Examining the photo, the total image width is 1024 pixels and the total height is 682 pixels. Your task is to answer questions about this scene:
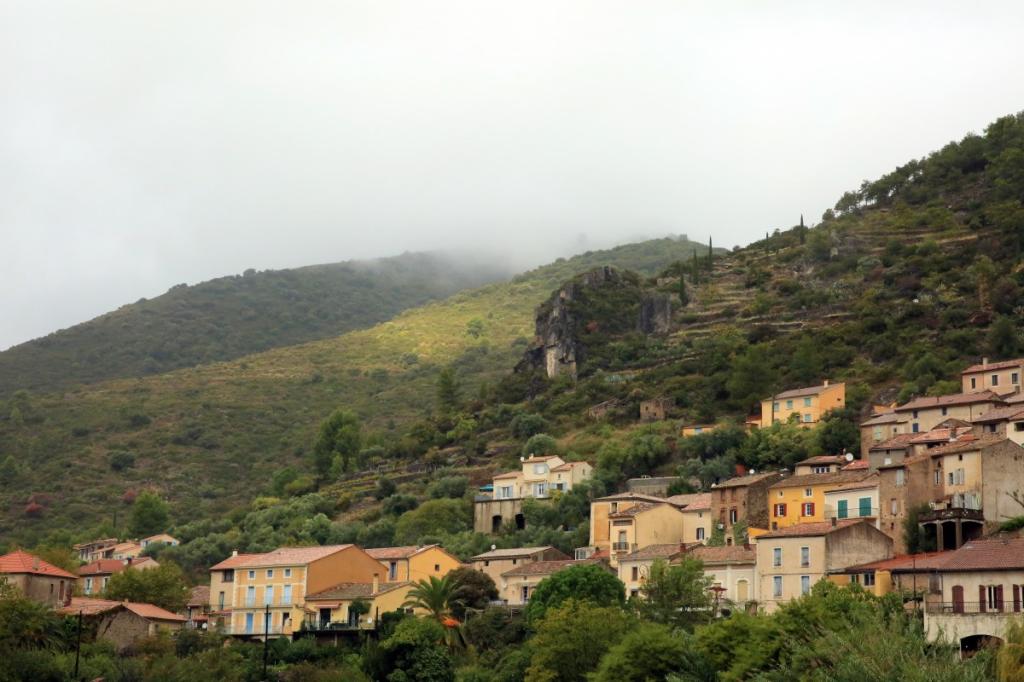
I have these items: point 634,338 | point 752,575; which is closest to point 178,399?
point 634,338

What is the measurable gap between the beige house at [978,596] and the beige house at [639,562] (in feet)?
69.7

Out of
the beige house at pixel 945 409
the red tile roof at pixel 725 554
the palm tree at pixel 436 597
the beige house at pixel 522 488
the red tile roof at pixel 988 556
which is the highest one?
the beige house at pixel 945 409

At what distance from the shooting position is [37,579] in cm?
8131

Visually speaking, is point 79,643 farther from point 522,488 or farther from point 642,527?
point 522,488

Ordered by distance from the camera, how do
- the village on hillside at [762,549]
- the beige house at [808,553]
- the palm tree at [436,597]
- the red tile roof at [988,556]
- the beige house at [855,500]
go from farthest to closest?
the palm tree at [436,597], the beige house at [855,500], the beige house at [808,553], the village on hillside at [762,549], the red tile roof at [988,556]

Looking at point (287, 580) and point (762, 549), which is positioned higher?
point (762, 549)

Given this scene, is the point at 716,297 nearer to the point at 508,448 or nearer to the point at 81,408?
the point at 508,448

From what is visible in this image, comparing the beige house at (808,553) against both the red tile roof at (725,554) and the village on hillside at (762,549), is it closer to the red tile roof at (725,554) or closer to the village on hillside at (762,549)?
the village on hillside at (762,549)

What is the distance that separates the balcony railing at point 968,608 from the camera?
5044cm

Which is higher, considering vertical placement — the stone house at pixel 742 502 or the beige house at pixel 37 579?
the stone house at pixel 742 502

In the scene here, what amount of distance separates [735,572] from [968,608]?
1701cm

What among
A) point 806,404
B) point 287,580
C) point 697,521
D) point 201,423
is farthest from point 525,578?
point 201,423

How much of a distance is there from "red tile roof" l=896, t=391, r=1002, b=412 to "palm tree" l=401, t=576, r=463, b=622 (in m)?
25.7

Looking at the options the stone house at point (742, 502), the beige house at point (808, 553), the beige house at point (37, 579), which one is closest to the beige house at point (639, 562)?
the stone house at point (742, 502)
